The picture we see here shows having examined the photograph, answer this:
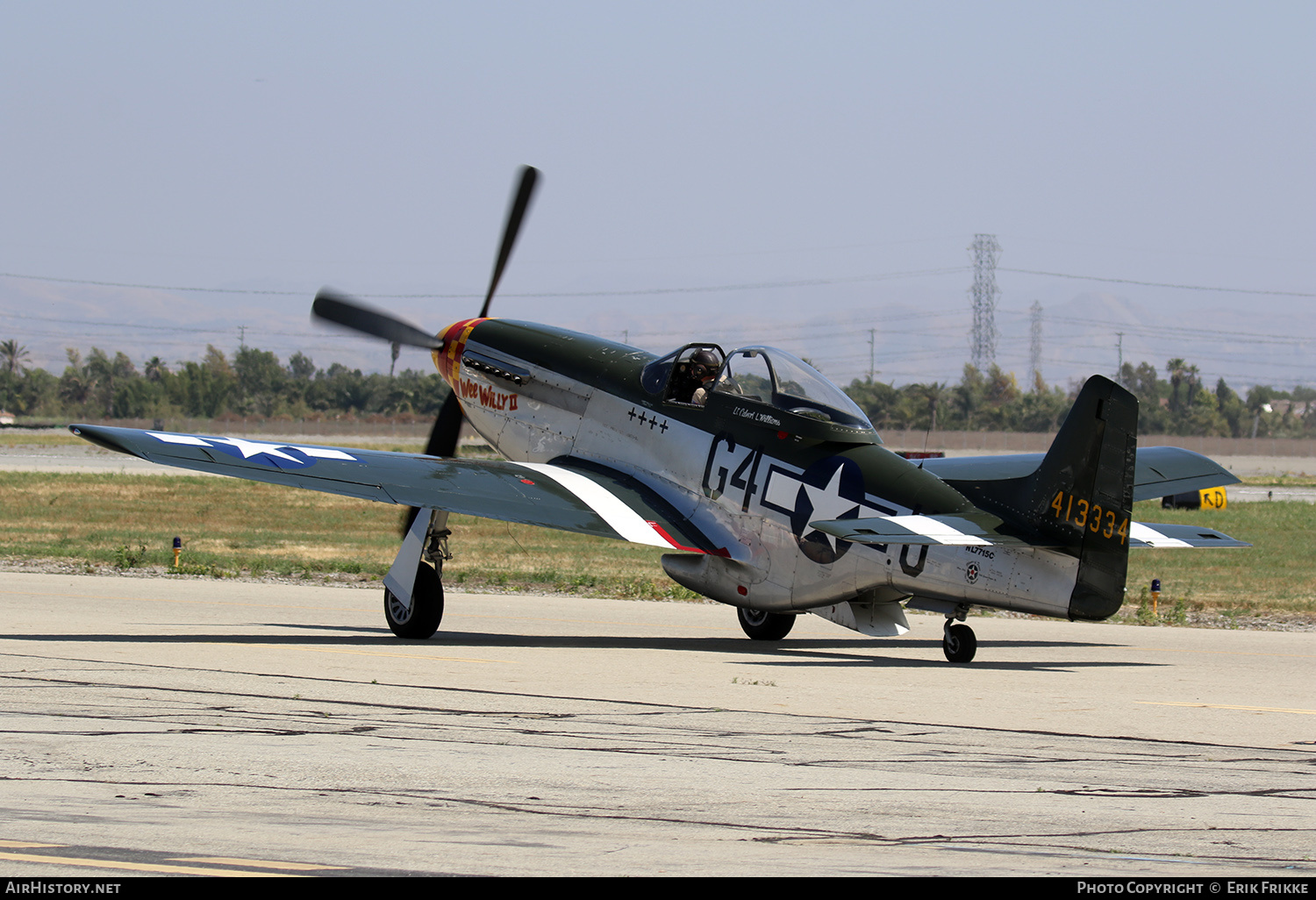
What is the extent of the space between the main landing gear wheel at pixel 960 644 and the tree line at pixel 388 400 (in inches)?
4859

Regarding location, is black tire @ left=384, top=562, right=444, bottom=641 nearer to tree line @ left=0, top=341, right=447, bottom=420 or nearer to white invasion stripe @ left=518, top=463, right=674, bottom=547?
white invasion stripe @ left=518, top=463, right=674, bottom=547

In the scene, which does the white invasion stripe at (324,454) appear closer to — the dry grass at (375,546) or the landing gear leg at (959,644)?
the landing gear leg at (959,644)

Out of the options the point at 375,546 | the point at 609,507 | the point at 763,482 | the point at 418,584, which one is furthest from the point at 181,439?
the point at 375,546

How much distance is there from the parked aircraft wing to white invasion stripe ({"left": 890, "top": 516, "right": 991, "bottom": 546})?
12.3 feet

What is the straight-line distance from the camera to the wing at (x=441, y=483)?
49.0ft

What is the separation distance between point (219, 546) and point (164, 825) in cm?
2487

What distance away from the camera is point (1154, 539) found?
49.6 ft

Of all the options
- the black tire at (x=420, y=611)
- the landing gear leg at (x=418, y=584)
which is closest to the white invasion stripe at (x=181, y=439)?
the landing gear leg at (x=418, y=584)

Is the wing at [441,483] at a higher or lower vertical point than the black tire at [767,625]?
higher

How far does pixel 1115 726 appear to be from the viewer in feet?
34.8

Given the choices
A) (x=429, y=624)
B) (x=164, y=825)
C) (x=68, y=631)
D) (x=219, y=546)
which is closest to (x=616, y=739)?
(x=164, y=825)

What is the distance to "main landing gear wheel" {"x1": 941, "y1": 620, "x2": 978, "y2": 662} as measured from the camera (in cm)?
1477

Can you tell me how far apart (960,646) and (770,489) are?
2.45 m

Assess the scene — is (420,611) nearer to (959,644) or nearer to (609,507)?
(609,507)
